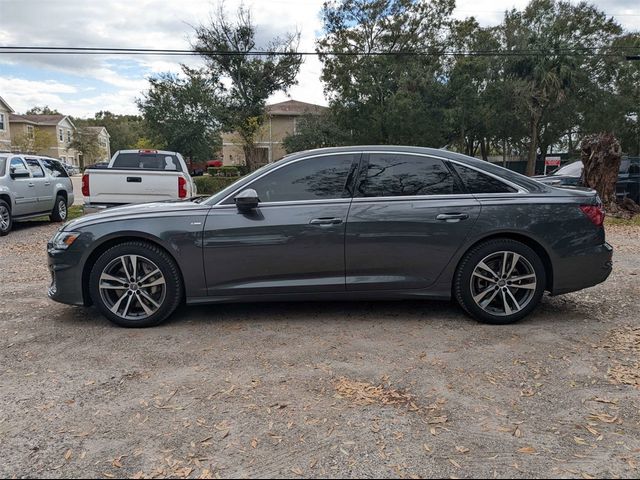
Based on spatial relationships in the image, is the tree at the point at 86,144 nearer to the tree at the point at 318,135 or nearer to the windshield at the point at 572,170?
the tree at the point at 318,135

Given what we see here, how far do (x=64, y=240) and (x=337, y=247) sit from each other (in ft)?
8.14

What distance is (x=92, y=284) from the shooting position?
4379 mm

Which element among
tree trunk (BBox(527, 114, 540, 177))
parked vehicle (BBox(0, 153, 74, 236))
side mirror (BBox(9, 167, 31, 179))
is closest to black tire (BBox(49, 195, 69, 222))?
parked vehicle (BBox(0, 153, 74, 236))

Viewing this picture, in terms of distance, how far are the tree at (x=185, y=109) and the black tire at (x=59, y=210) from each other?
17.9 metres

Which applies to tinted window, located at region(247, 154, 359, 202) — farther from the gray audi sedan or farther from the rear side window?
the rear side window

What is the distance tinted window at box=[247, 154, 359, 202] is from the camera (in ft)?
14.6

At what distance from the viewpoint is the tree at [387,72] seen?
87.4ft

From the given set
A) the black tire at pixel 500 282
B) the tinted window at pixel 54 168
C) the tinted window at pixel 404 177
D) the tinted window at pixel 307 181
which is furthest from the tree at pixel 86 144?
the black tire at pixel 500 282

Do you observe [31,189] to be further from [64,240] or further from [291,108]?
[291,108]

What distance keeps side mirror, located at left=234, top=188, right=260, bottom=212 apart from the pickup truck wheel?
391 inches

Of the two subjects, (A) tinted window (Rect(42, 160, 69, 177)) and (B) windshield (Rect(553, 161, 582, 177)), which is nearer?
(A) tinted window (Rect(42, 160, 69, 177))

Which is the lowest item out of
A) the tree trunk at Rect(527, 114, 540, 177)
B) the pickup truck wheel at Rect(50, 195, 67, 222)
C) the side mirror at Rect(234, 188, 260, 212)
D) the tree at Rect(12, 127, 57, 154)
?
the pickup truck wheel at Rect(50, 195, 67, 222)

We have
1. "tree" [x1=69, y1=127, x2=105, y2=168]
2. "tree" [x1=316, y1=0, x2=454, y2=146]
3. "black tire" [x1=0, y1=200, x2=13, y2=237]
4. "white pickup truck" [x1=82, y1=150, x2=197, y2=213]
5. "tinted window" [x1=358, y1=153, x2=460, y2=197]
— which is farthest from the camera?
"tree" [x1=69, y1=127, x2=105, y2=168]

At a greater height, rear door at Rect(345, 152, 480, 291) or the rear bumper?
rear door at Rect(345, 152, 480, 291)
